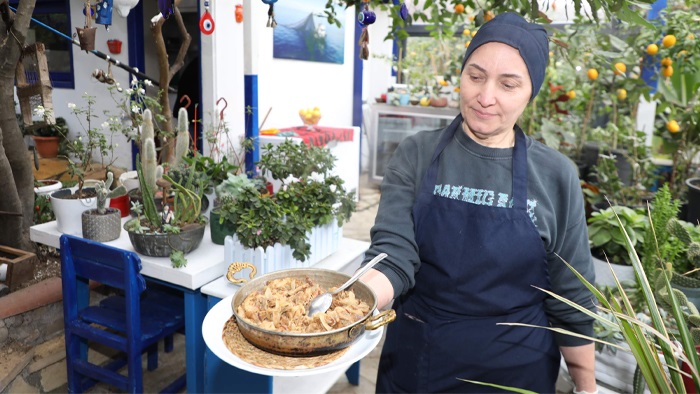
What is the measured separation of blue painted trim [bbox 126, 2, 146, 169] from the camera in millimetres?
4699

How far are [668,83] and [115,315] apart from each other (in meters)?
4.09

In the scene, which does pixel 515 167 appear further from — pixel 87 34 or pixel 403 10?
pixel 87 34

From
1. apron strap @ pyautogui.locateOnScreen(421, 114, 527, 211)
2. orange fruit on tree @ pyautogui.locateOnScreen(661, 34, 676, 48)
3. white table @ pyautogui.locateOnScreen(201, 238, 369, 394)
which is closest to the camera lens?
apron strap @ pyautogui.locateOnScreen(421, 114, 527, 211)

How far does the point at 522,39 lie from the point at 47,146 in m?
4.54

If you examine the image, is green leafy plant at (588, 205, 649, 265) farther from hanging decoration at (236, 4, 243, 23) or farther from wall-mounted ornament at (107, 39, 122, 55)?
wall-mounted ornament at (107, 39, 122, 55)

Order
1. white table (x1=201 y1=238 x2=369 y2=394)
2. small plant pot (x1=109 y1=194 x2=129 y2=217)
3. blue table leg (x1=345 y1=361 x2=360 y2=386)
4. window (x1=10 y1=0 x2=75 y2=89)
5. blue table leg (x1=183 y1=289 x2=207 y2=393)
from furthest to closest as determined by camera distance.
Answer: window (x1=10 y1=0 x2=75 y2=89)
blue table leg (x1=345 y1=361 x2=360 y2=386)
small plant pot (x1=109 y1=194 x2=129 y2=217)
blue table leg (x1=183 y1=289 x2=207 y2=393)
white table (x1=201 y1=238 x2=369 y2=394)

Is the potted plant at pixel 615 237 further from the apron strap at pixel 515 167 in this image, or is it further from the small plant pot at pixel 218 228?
the small plant pot at pixel 218 228

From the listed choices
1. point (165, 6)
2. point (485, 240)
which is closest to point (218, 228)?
point (165, 6)

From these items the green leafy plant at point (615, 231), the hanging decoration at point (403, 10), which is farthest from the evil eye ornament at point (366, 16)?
the green leafy plant at point (615, 231)

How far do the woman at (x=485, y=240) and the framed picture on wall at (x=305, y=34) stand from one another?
4.30 metres

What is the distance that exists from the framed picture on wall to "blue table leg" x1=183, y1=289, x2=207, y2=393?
374 centimetres

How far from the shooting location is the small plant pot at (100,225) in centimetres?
238

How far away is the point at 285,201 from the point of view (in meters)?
2.30

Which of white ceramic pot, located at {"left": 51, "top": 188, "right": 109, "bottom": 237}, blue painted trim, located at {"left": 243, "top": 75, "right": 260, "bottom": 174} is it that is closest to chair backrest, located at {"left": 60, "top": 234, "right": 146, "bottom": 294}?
white ceramic pot, located at {"left": 51, "top": 188, "right": 109, "bottom": 237}
